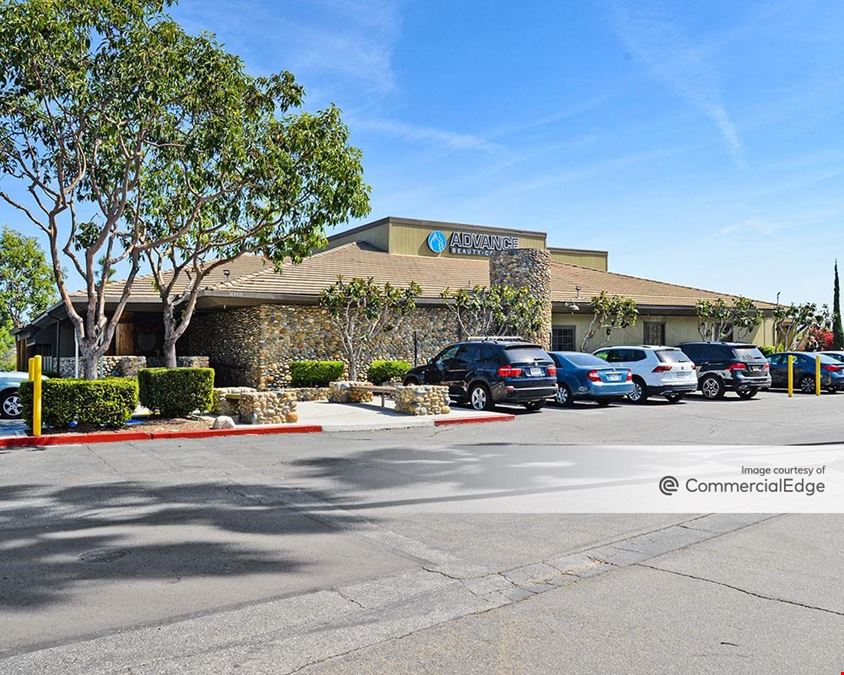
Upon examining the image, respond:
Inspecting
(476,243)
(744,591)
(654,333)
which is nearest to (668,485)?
(744,591)

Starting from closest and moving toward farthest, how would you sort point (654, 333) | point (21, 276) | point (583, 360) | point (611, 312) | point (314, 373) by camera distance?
point (583, 360), point (314, 373), point (611, 312), point (654, 333), point (21, 276)

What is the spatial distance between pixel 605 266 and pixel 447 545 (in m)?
39.5

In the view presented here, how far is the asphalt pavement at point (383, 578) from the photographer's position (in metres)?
4.36

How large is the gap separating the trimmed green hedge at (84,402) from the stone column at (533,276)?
55.5 ft

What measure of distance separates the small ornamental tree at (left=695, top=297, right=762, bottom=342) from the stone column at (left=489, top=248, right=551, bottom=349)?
8.08 m

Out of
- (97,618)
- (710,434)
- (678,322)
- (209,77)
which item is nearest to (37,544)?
(97,618)

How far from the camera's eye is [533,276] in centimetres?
2859

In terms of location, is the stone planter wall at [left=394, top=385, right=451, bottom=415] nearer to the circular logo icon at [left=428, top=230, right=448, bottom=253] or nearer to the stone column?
the stone column

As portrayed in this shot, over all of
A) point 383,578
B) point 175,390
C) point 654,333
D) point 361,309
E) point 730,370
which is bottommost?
point 383,578

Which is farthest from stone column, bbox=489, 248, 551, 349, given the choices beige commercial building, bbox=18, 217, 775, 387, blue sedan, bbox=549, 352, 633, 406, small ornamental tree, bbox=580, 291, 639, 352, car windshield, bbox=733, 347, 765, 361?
blue sedan, bbox=549, 352, 633, 406

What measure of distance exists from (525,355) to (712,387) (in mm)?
8987

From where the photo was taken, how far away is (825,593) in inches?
211

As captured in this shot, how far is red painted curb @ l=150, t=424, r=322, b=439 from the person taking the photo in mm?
13898

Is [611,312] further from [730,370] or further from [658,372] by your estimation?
[658,372]
